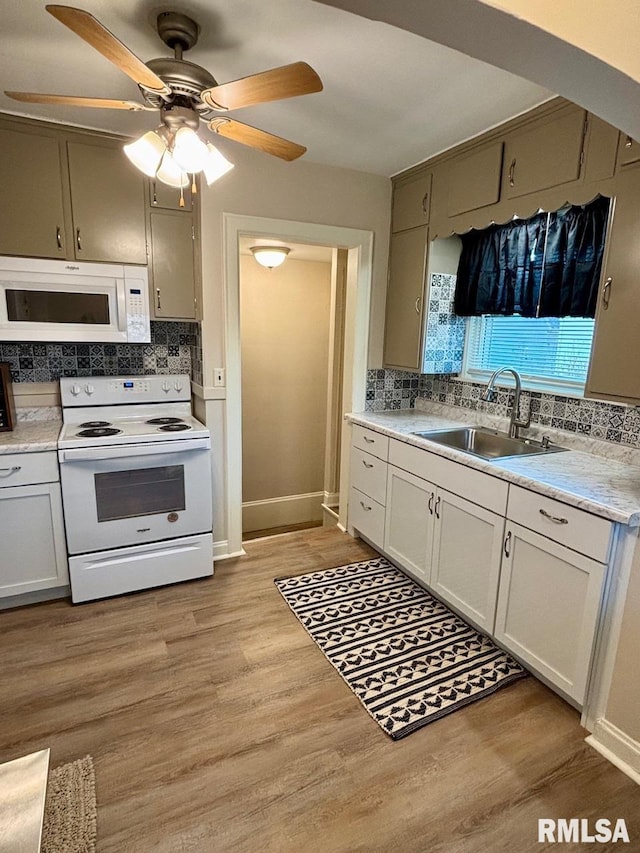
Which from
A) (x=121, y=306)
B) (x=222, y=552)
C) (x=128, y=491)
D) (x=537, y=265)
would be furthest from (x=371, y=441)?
(x=121, y=306)

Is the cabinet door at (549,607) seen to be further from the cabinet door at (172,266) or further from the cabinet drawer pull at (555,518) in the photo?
the cabinet door at (172,266)

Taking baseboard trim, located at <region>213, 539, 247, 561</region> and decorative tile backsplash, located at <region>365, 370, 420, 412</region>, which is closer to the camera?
baseboard trim, located at <region>213, 539, 247, 561</region>

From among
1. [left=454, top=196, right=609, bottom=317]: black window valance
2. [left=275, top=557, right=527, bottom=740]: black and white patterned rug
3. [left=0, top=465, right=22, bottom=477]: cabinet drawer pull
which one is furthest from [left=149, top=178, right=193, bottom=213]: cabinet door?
[left=275, top=557, right=527, bottom=740]: black and white patterned rug

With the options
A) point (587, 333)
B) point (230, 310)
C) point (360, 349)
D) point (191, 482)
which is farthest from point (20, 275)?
point (587, 333)

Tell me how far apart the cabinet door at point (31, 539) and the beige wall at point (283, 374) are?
2.02 m

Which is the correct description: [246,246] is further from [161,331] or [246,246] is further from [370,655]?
[370,655]

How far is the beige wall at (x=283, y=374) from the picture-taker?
4.20m

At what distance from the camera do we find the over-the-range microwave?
2447 millimetres

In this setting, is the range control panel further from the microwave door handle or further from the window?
the window

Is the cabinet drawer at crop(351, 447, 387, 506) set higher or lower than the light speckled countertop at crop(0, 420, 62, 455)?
lower

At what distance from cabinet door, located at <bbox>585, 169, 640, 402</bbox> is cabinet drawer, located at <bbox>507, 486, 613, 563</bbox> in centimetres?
55

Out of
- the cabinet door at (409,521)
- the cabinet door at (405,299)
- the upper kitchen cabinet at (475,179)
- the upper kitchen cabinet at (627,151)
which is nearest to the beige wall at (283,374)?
the cabinet door at (405,299)

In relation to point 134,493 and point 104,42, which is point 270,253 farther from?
point 104,42

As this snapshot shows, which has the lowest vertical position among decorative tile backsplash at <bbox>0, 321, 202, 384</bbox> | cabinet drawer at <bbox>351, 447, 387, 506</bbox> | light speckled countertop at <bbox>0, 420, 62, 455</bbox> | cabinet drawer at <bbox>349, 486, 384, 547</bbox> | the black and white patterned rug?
the black and white patterned rug
